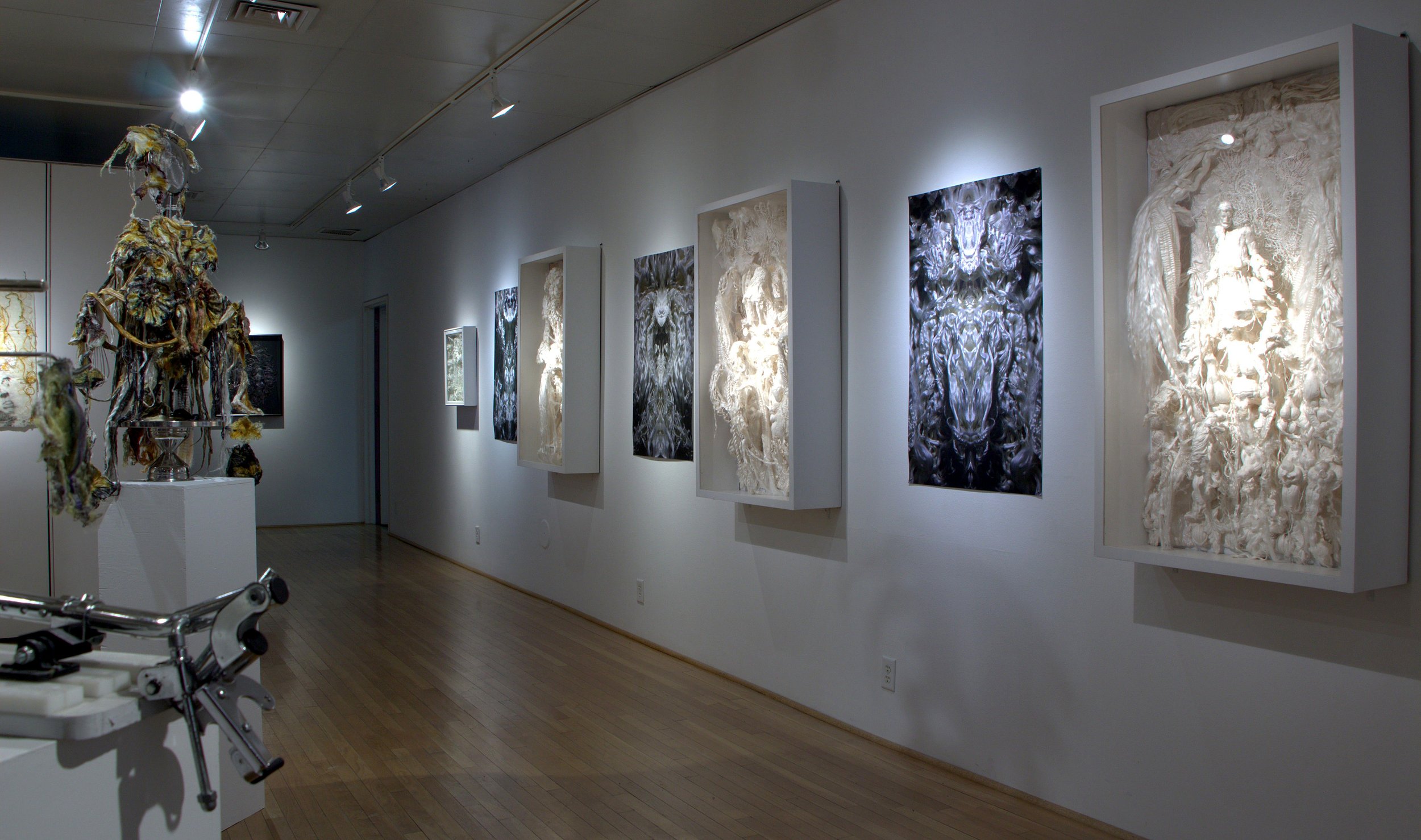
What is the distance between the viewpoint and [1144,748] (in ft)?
10.7

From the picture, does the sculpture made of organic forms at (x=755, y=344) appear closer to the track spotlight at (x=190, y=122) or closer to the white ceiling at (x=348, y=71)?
the white ceiling at (x=348, y=71)

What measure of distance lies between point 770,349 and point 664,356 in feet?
3.84

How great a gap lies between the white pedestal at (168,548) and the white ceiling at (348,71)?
8.30ft

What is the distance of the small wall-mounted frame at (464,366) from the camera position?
350 inches

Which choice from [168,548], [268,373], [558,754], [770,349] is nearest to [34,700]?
[168,548]

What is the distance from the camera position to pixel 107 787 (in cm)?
180

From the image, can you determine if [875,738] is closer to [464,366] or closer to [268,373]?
[464,366]

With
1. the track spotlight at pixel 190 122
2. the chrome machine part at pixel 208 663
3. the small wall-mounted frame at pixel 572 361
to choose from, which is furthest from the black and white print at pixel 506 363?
the chrome machine part at pixel 208 663

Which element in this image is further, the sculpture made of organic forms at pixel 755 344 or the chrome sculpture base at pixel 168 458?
the sculpture made of organic forms at pixel 755 344

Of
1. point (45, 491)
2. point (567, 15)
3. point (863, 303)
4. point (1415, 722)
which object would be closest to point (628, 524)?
point (863, 303)

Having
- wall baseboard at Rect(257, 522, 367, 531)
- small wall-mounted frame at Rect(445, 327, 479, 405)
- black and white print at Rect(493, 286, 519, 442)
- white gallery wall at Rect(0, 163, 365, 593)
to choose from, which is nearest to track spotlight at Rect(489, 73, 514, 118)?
black and white print at Rect(493, 286, 519, 442)

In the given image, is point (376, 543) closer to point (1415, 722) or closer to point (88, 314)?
point (88, 314)

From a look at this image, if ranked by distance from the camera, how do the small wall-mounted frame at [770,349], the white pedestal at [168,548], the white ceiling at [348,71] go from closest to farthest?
the white pedestal at [168,548] < the small wall-mounted frame at [770,349] < the white ceiling at [348,71]

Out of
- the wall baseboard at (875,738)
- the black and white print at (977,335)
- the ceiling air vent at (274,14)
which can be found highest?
the ceiling air vent at (274,14)
